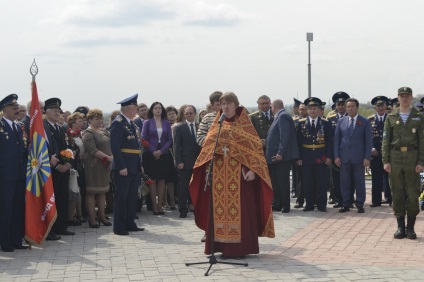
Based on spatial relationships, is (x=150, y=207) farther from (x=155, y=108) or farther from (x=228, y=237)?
(x=228, y=237)

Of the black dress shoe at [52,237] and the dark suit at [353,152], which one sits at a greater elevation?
the dark suit at [353,152]

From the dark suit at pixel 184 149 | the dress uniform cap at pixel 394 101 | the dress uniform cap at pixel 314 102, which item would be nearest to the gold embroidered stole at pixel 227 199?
the dark suit at pixel 184 149

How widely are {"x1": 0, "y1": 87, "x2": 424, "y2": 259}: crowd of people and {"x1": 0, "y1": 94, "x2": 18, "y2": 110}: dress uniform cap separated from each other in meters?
0.02

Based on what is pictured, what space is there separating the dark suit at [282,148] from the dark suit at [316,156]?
33cm

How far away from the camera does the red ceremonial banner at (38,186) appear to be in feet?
30.5

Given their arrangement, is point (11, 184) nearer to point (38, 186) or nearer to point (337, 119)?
Answer: point (38, 186)

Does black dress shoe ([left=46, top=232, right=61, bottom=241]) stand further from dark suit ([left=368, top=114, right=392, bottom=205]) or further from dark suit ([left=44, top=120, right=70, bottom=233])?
dark suit ([left=368, top=114, right=392, bottom=205])

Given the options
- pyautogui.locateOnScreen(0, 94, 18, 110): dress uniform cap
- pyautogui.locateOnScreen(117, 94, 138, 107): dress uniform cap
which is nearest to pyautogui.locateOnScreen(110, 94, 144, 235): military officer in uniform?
pyautogui.locateOnScreen(117, 94, 138, 107): dress uniform cap

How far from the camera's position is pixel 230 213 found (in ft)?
27.0

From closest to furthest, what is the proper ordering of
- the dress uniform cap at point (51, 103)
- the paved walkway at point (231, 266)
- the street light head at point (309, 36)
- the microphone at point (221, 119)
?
the paved walkway at point (231, 266)
the microphone at point (221, 119)
the dress uniform cap at point (51, 103)
the street light head at point (309, 36)

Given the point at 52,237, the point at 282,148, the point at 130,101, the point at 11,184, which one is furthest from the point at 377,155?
the point at 11,184

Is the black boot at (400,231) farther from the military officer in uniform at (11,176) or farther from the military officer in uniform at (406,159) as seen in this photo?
the military officer in uniform at (11,176)

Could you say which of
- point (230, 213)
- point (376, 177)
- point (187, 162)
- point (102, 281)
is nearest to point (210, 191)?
point (230, 213)

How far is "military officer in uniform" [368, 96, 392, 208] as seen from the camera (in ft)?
43.2
